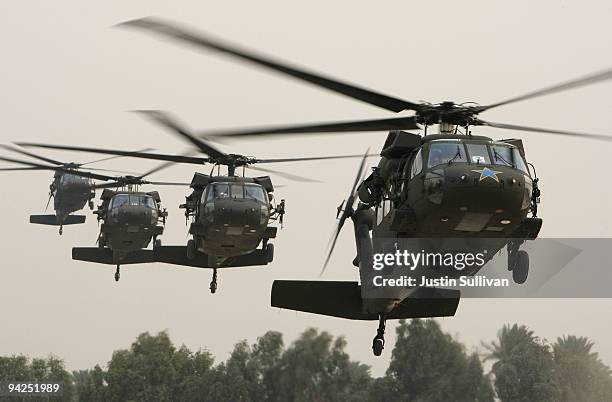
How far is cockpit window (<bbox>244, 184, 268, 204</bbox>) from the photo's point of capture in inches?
1035

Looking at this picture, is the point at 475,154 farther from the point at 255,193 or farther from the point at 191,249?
the point at 191,249

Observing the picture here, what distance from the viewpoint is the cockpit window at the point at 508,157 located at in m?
14.8

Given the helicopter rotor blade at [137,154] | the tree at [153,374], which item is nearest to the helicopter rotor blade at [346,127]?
the helicopter rotor blade at [137,154]

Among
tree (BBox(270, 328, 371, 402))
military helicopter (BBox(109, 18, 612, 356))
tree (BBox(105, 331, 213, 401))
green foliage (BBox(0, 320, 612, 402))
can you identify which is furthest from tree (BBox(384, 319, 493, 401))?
military helicopter (BBox(109, 18, 612, 356))

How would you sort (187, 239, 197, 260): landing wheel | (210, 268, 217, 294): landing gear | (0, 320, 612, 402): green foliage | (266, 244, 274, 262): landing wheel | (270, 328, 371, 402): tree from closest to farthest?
(187, 239, 197, 260): landing wheel → (266, 244, 274, 262): landing wheel → (210, 268, 217, 294): landing gear → (270, 328, 371, 402): tree → (0, 320, 612, 402): green foliage

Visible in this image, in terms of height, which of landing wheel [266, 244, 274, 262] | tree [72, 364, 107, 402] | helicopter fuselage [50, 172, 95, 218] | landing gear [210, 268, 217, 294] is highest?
helicopter fuselage [50, 172, 95, 218]

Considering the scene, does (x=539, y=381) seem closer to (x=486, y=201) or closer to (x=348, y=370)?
(x=348, y=370)

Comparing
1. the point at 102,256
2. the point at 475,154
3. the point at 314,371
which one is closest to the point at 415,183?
the point at 475,154

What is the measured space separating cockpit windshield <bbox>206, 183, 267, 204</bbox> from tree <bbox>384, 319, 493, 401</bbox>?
43.7 m

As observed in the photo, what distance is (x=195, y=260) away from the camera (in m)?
29.9

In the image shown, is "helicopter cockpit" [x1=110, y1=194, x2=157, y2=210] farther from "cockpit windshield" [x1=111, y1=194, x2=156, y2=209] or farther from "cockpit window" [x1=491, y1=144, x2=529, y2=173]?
"cockpit window" [x1=491, y1=144, x2=529, y2=173]

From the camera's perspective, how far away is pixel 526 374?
76500mm

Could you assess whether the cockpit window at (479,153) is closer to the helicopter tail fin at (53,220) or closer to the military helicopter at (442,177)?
the military helicopter at (442,177)

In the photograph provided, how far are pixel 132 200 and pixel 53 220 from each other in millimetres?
16419
